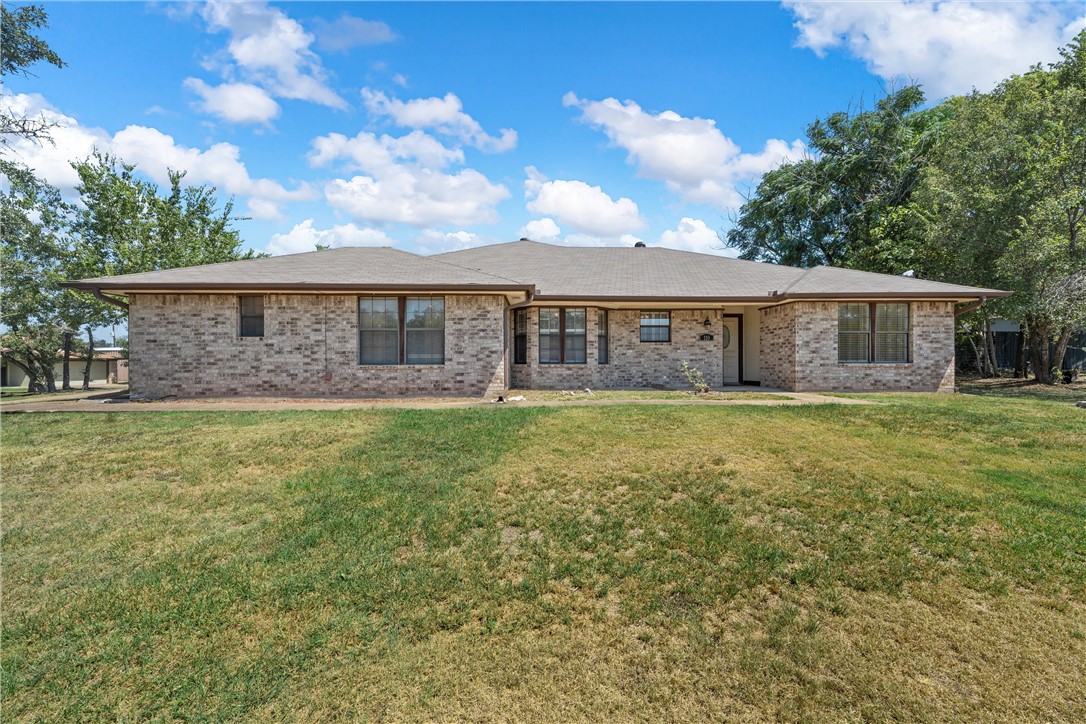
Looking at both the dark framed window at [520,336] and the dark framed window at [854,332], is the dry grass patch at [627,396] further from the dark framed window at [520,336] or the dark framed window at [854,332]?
the dark framed window at [854,332]

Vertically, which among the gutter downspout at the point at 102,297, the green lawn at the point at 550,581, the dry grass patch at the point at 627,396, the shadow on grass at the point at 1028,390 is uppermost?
the gutter downspout at the point at 102,297

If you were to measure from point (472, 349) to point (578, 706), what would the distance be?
9723 millimetres

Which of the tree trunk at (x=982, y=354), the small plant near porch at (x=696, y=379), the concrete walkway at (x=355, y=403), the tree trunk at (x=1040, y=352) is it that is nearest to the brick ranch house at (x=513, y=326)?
the small plant near porch at (x=696, y=379)

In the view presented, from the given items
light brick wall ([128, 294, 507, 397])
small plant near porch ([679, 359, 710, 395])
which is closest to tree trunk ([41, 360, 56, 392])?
light brick wall ([128, 294, 507, 397])

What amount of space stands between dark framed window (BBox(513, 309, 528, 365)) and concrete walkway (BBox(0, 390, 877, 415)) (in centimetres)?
304

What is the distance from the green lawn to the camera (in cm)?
282

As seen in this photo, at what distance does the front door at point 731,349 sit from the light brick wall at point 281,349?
305 inches

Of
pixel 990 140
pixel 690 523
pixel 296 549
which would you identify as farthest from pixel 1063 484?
pixel 990 140

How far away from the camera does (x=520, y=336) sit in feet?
47.3

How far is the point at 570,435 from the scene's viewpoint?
283 inches

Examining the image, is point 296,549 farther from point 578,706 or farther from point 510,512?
point 578,706

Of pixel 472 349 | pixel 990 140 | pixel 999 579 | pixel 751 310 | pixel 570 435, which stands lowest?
pixel 999 579

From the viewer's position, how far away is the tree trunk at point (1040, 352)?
53.2ft

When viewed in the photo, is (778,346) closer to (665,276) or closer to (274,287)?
(665,276)
